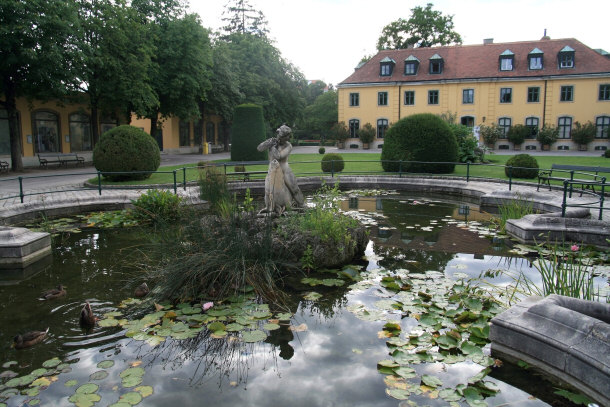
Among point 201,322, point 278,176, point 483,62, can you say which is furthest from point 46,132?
point 483,62

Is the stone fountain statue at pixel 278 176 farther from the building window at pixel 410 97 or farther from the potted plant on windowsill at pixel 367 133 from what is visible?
the building window at pixel 410 97

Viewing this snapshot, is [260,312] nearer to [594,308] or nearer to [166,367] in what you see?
[166,367]

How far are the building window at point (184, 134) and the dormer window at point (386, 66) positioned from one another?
1806cm

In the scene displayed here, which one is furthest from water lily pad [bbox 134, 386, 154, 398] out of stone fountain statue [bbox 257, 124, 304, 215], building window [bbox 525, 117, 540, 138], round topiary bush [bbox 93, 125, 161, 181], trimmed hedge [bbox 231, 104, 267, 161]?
building window [bbox 525, 117, 540, 138]

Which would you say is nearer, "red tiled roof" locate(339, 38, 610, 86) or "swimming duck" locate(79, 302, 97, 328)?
"swimming duck" locate(79, 302, 97, 328)

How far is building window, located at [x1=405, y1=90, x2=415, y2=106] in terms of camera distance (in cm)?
4066

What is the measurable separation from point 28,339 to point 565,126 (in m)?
41.2

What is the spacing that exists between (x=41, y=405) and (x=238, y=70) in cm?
3733

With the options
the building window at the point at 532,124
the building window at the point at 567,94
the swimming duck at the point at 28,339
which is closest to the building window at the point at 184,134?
the building window at the point at 532,124

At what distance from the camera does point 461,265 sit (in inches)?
268

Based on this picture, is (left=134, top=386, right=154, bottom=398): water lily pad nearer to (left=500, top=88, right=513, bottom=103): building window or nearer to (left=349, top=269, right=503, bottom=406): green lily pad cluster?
(left=349, top=269, right=503, bottom=406): green lily pad cluster

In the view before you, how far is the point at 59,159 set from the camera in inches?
974

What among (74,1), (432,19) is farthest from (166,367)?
(432,19)

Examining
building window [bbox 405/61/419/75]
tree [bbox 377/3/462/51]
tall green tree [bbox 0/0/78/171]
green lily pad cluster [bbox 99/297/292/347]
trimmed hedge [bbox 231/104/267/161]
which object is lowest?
green lily pad cluster [bbox 99/297/292/347]
